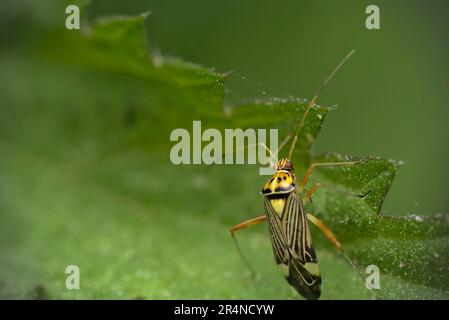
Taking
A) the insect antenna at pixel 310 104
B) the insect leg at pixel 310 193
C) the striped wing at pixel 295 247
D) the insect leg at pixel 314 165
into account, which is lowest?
the striped wing at pixel 295 247

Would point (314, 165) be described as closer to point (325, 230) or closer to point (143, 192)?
point (325, 230)

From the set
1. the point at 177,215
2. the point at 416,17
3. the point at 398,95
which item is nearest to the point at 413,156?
the point at 398,95

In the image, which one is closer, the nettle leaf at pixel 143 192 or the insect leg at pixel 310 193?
the nettle leaf at pixel 143 192

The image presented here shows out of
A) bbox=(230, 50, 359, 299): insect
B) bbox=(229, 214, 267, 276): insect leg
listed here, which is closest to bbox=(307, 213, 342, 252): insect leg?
bbox=(230, 50, 359, 299): insect

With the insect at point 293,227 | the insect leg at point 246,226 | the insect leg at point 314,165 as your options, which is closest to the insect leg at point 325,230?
the insect at point 293,227

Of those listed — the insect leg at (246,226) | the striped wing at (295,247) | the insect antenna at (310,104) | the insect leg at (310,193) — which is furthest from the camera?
the insect leg at (246,226)

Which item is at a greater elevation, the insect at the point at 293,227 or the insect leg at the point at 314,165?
the insect leg at the point at 314,165

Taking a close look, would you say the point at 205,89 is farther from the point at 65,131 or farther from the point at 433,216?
the point at 65,131

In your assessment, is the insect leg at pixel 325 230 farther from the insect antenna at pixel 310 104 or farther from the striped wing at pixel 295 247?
the insect antenna at pixel 310 104
